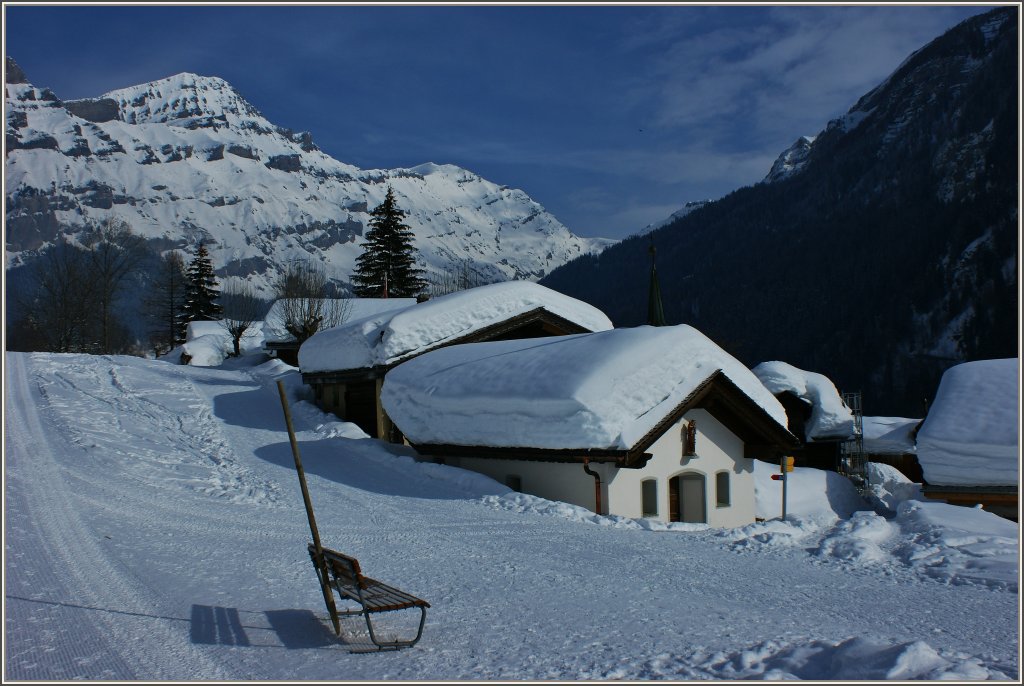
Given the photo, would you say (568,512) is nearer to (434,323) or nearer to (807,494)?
(434,323)

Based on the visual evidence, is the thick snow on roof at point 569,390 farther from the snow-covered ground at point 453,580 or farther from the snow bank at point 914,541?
the snow bank at point 914,541

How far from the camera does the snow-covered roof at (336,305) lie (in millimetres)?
47594

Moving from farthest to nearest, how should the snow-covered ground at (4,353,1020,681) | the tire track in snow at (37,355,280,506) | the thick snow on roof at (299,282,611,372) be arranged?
the thick snow on roof at (299,282,611,372) < the tire track in snow at (37,355,280,506) < the snow-covered ground at (4,353,1020,681)

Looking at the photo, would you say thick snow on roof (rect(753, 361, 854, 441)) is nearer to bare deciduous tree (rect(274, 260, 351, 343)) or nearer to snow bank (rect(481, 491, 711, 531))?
snow bank (rect(481, 491, 711, 531))

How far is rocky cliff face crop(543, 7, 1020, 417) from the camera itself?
108 metres

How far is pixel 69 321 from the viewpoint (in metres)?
50.8

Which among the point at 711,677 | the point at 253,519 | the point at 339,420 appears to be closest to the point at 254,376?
the point at 339,420

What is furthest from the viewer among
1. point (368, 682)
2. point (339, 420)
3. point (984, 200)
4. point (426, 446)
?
point (984, 200)

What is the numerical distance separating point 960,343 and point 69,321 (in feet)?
334

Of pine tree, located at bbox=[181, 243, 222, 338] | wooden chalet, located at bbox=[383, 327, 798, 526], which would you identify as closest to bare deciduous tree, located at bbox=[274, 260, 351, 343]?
wooden chalet, located at bbox=[383, 327, 798, 526]

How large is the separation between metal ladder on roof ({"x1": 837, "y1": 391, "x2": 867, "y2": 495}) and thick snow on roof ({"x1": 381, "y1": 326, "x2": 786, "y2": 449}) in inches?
815

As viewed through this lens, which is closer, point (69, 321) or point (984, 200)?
point (69, 321)

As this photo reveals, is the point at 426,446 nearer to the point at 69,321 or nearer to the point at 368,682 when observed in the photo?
the point at 368,682

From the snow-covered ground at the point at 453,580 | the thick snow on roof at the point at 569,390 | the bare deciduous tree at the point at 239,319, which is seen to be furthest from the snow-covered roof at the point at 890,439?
the bare deciduous tree at the point at 239,319
